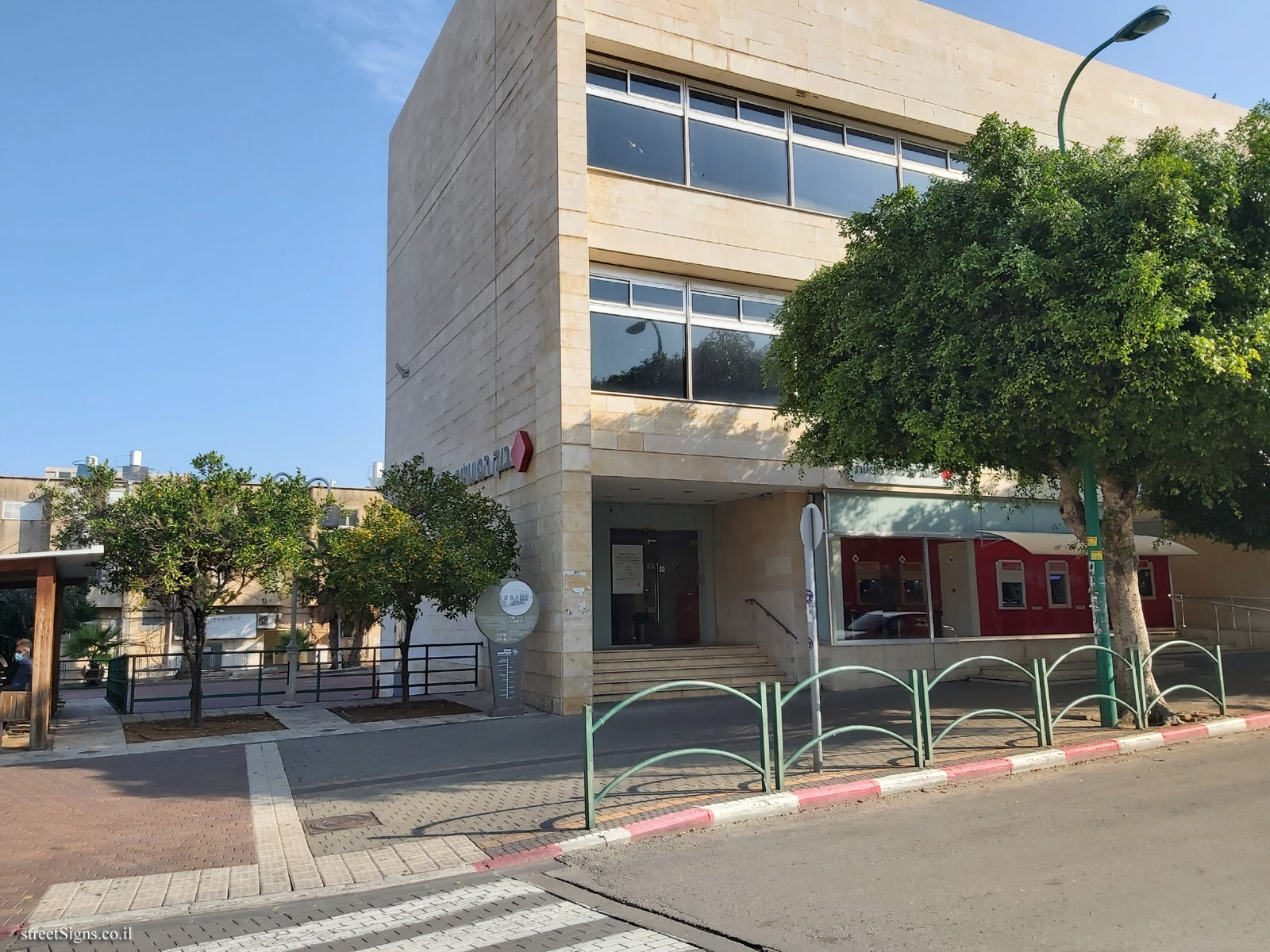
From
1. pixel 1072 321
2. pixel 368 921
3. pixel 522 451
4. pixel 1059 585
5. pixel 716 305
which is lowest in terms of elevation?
pixel 368 921

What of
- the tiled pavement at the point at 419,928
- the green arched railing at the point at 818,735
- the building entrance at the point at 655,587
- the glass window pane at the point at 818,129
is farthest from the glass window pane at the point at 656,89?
the tiled pavement at the point at 419,928

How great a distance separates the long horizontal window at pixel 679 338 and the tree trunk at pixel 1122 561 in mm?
6049

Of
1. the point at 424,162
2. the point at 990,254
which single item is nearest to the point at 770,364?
the point at 990,254

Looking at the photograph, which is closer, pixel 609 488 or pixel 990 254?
pixel 990 254

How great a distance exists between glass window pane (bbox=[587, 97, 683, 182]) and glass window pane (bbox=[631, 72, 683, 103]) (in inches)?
13.2

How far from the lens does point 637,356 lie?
Answer: 56.6 feet

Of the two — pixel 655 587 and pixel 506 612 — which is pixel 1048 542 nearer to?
pixel 655 587

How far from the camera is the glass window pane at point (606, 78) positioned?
17.6 m

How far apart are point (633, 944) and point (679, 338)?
44.1 feet

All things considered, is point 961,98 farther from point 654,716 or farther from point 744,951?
point 744,951

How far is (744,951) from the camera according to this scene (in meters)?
5.20

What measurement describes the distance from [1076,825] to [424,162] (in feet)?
73.2

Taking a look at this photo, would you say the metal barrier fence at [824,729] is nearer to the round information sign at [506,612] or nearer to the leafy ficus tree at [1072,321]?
the leafy ficus tree at [1072,321]

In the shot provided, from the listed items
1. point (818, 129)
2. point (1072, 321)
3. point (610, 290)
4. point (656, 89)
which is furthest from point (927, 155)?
point (1072, 321)
